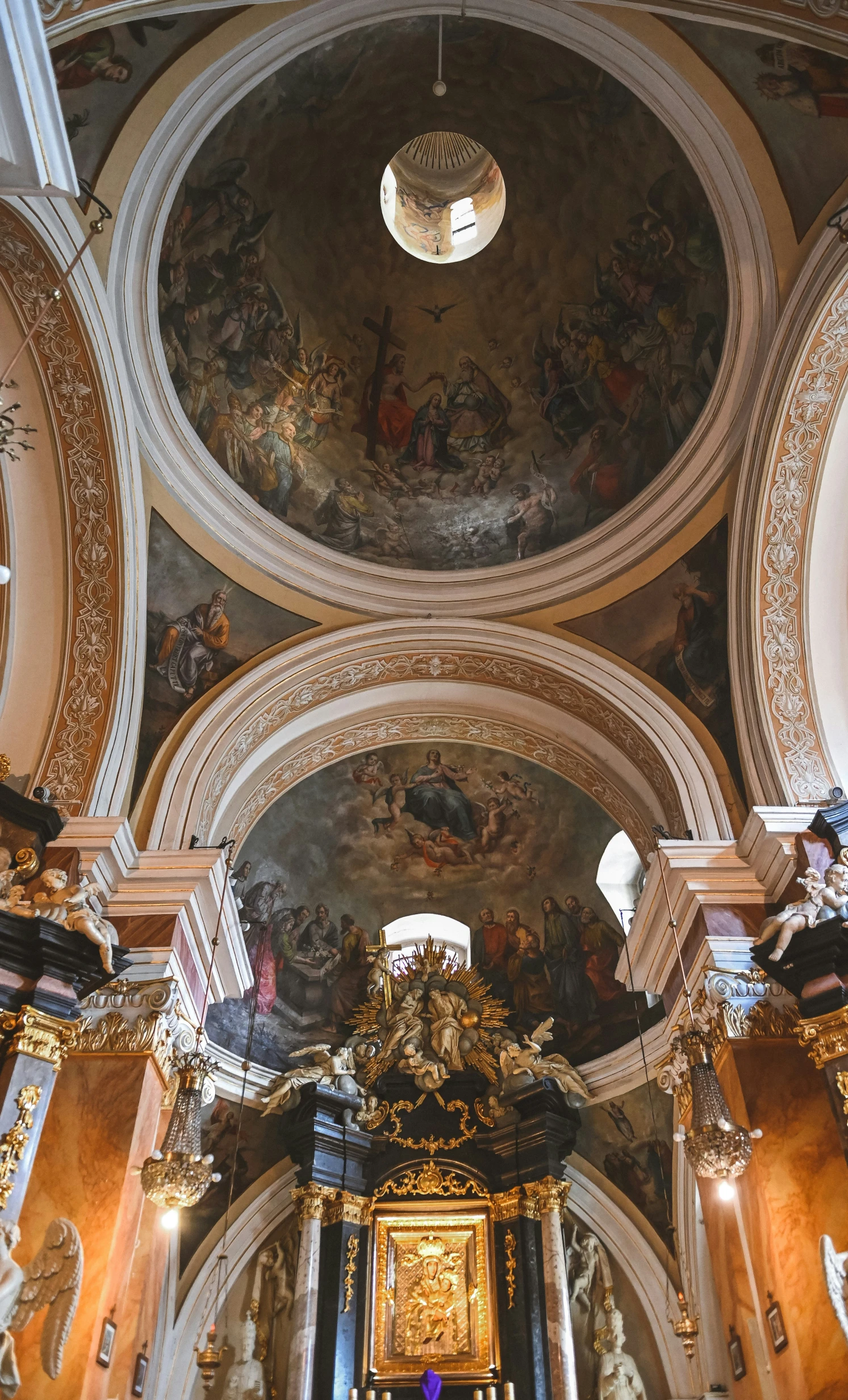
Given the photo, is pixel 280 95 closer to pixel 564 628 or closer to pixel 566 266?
pixel 566 266

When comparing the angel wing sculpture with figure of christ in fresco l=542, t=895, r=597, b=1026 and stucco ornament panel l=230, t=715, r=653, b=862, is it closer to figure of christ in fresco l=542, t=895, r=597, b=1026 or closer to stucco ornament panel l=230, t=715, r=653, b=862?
stucco ornament panel l=230, t=715, r=653, b=862

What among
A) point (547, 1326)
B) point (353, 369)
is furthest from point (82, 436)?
point (547, 1326)

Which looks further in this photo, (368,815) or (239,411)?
(368,815)

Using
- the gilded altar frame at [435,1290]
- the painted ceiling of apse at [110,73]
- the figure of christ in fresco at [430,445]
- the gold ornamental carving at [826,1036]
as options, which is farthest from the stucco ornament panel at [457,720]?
the painted ceiling of apse at [110,73]

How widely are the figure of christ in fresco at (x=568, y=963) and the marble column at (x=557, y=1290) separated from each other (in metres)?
2.12

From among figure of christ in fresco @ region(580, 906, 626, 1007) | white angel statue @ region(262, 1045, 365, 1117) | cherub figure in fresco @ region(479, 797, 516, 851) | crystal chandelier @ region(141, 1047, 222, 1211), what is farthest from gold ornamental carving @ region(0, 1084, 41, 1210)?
figure of christ in fresco @ region(580, 906, 626, 1007)

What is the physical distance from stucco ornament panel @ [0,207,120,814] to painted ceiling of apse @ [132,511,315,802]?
21.1 inches

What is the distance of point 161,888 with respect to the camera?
8.97 metres

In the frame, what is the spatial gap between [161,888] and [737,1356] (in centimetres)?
578

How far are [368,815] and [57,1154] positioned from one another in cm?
680

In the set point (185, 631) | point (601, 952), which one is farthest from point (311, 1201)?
point (185, 631)

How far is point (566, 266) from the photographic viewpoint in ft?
38.1

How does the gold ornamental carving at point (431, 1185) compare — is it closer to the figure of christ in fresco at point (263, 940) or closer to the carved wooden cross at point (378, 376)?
the figure of christ in fresco at point (263, 940)

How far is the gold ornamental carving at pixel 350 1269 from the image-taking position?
A: 1150 cm
